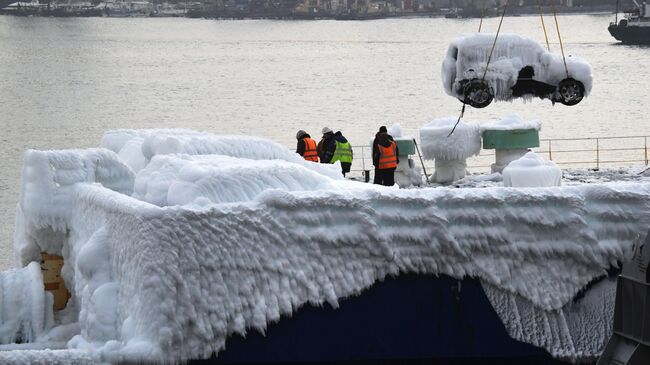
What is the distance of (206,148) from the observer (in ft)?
42.7

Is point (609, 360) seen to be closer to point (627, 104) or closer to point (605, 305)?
point (605, 305)

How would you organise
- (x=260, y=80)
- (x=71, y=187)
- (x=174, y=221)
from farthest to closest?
(x=260, y=80)
(x=71, y=187)
(x=174, y=221)

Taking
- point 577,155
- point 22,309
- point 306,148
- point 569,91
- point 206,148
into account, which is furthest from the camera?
point 577,155

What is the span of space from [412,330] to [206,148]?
4.04 meters

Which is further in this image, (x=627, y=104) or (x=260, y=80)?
(x=260, y=80)

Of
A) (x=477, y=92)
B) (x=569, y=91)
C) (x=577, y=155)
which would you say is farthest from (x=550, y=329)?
(x=577, y=155)

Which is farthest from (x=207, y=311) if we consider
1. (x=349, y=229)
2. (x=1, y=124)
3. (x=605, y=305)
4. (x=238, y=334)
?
(x=1, y=124)

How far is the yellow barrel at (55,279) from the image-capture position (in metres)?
11.8

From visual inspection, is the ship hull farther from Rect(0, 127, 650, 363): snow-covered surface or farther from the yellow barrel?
Rect(0, 127, 650, 363): snow-covered surface

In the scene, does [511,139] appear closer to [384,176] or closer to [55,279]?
[384,176]

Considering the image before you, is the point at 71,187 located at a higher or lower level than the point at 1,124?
higher

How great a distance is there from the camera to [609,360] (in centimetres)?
853

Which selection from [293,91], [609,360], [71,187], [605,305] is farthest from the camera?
[293,91]

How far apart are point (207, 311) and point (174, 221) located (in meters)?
0.62
